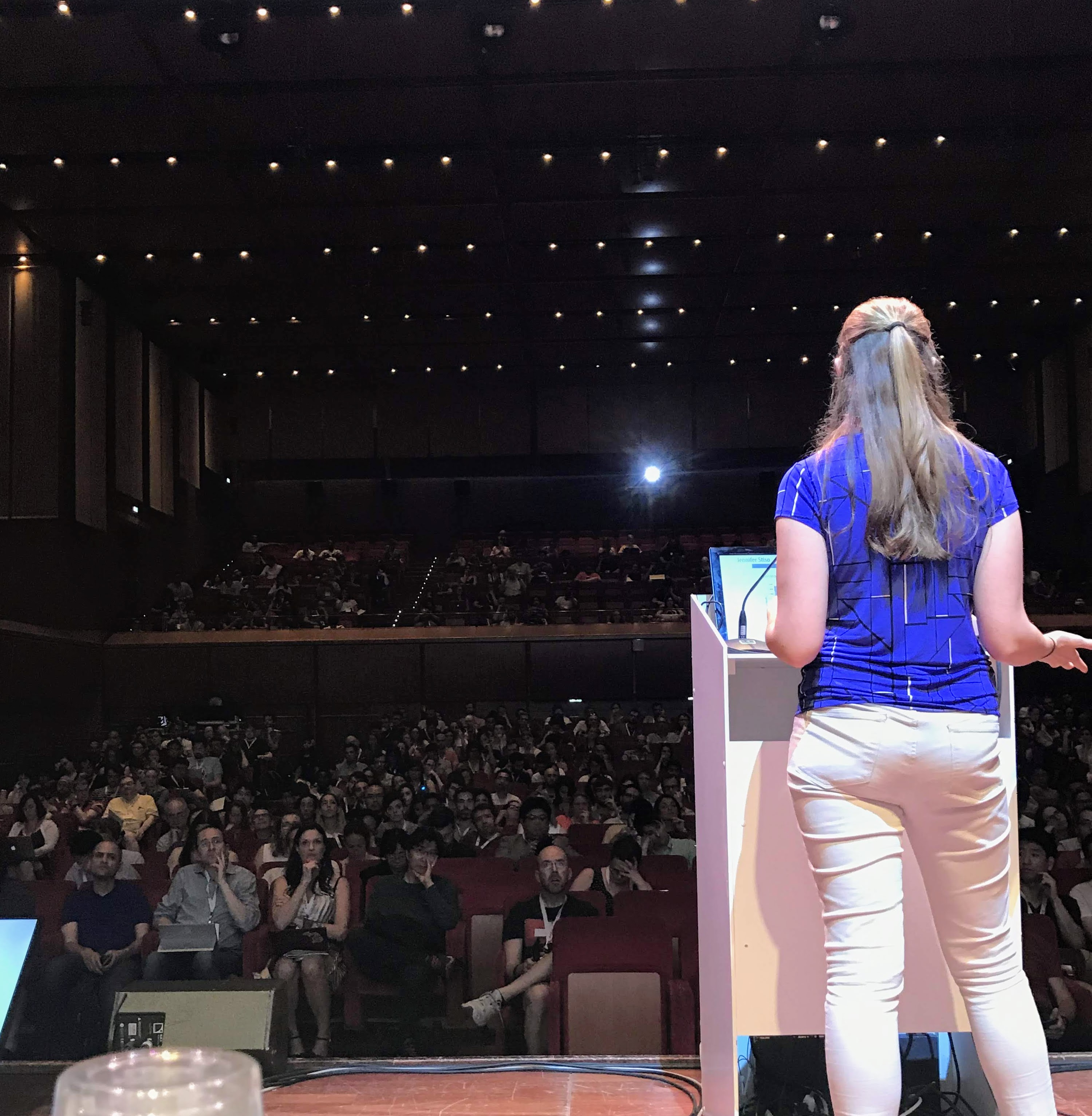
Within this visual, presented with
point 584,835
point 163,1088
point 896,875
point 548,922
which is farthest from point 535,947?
point 163,1088

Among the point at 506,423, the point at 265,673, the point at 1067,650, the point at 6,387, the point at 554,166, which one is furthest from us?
the point at 506,423

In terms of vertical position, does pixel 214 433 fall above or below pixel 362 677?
above

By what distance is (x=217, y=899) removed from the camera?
4691 millimetres

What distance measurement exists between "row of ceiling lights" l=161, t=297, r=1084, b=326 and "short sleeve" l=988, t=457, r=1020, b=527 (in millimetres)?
14460

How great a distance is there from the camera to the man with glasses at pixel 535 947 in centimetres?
→ 407

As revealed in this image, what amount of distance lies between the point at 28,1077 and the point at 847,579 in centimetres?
235

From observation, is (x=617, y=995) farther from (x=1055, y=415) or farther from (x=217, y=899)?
(x=1055, y=415)

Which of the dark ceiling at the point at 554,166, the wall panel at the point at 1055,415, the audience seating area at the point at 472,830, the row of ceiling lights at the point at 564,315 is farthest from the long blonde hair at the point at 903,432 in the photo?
the wall panel at the point at 1055,415

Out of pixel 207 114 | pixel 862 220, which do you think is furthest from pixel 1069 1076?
pixel 862 220

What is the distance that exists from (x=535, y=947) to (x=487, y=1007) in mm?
293

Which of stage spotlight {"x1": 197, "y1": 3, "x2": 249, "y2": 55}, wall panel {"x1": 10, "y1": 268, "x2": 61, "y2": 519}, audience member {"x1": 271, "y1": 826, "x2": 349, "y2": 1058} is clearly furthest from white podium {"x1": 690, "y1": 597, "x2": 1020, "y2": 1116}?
wall panel {"x1": 10, "y1": 268, "x2": 61, "y2": 519}

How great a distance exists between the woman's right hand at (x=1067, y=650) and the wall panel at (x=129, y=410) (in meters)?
14.2

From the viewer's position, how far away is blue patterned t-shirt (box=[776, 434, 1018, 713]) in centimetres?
169

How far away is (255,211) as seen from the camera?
12297 millimetres
